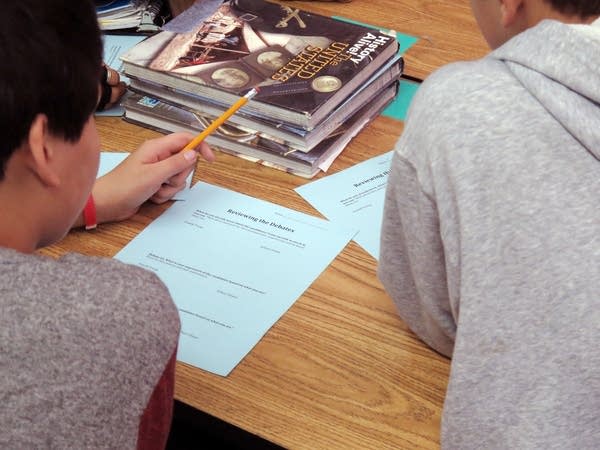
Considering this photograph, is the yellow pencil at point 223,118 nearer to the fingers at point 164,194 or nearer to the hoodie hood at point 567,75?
the fingers at point 164,194

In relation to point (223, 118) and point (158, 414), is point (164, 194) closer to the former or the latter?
point (223, 118)

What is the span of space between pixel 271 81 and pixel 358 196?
22 cm

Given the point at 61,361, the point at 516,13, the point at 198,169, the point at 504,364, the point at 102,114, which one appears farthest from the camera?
the point at 102,114

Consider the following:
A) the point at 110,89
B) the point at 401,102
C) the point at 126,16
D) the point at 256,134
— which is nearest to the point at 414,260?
the point at 256,134

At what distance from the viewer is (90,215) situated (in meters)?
1.11

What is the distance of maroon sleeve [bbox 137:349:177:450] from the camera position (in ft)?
2.56

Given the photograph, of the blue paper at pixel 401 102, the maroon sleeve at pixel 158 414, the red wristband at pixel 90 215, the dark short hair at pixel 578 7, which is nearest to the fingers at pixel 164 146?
the red wristband at pixel 90 215

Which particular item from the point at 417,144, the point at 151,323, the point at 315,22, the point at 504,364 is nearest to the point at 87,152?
the point at 151,323

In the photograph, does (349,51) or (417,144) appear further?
(349,51)

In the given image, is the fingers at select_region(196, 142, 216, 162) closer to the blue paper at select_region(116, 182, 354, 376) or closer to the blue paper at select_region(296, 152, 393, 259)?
the blue paper at select_region(116, 182, 354, 376)

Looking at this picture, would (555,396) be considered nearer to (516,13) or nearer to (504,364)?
(504,364)

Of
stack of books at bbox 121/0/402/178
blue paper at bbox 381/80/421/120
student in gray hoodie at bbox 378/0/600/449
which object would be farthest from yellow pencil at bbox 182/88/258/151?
student in gray hoodie at bbox 378/0/600/449

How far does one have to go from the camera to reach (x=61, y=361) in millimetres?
684

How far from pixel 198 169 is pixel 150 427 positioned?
0.51m
